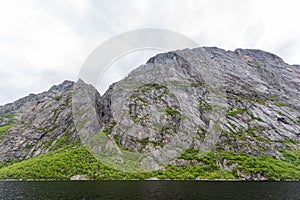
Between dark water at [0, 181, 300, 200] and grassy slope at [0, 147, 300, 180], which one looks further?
grassy slope at [0, 147, 300, 180]

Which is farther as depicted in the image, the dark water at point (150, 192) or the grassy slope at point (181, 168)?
the grassy slope at point (181, 168)

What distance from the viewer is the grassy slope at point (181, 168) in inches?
5945

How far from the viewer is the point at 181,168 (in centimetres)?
16038

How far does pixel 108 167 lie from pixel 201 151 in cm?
6539

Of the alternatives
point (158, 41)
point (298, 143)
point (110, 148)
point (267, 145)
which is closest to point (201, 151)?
point (267, 145)

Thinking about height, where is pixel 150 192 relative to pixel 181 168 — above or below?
below

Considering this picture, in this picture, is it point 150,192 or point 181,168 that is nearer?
point 150,192

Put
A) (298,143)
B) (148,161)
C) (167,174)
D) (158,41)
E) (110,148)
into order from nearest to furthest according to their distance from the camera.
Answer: (158,41) → (167,174) → (148,161) → (110,148) → (298,143)

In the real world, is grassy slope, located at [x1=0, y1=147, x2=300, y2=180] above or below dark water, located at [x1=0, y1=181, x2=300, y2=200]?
above

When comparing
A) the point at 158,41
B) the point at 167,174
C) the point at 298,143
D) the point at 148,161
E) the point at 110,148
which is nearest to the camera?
the point at 158,41

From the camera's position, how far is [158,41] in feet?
248

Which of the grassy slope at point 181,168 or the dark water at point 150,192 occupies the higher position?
the grassy slope at point 181,168

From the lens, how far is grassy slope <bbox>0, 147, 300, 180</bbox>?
151 meters

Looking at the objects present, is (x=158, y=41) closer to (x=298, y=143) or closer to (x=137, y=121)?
(x=137, y=121)
